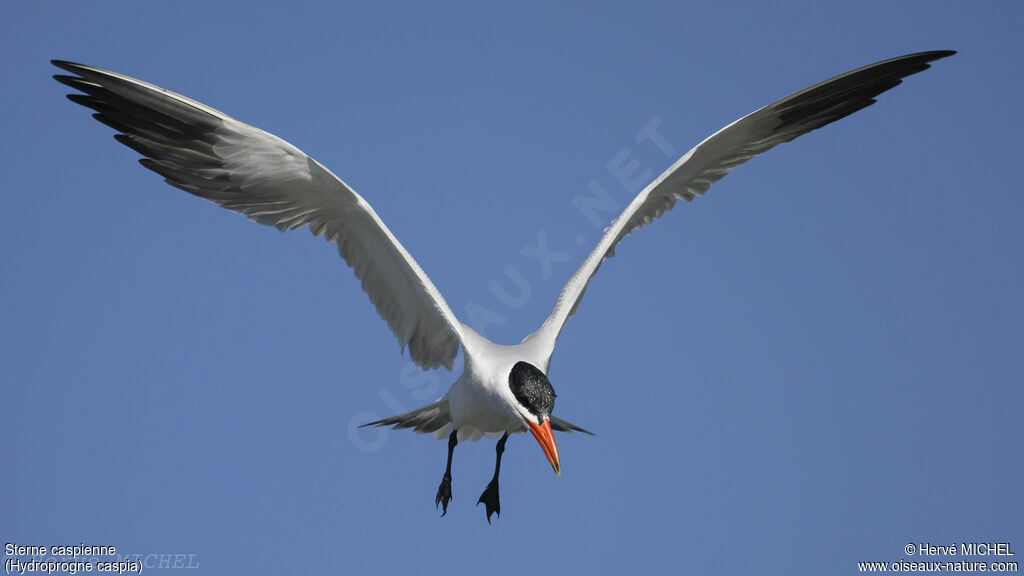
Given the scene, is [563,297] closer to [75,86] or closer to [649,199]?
[649,199]

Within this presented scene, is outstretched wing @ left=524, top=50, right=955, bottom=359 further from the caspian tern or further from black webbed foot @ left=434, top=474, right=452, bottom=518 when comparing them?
black webbed foot @ left=434, top=474, right=452, bottom=518

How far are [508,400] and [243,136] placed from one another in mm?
2968

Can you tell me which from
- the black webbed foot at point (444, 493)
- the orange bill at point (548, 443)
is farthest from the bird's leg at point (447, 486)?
the orange bill at point (548, 443)

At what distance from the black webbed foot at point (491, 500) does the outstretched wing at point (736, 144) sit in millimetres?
1681

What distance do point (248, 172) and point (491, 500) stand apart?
12.6 feet

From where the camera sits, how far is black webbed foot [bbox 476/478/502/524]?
8570mm

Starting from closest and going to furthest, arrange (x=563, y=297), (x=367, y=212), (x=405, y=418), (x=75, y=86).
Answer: (x=75, y=86), (x=367, y=212), (x=563, y=297), (x=405, y=418)

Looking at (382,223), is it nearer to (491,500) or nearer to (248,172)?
(248,172)

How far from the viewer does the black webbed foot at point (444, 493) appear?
8.25m

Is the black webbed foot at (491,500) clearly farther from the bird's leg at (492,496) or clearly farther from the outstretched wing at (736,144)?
the outstretched wing at (736,144)

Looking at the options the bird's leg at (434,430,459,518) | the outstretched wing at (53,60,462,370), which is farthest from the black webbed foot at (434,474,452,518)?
the outstretched wing at (53,60,462,370)

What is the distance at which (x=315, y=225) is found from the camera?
7.82 m

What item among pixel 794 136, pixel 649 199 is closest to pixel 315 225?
pixel 649 199

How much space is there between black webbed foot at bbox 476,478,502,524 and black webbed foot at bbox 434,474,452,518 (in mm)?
423
